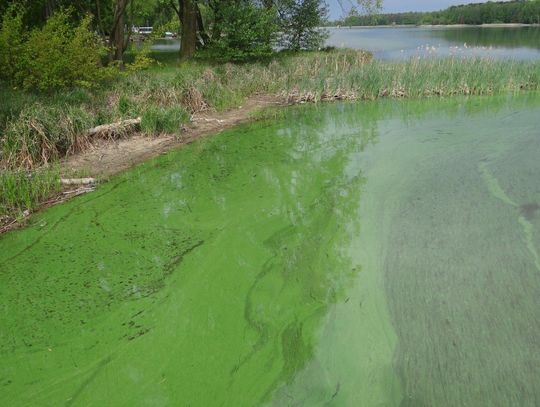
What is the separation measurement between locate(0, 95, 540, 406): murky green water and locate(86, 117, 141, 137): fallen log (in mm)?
1190

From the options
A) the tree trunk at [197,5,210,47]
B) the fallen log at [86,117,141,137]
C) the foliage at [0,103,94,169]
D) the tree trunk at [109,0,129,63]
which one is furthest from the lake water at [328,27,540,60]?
the foliage at [0,103,94,169]

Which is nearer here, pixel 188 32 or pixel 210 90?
pixel 210 90

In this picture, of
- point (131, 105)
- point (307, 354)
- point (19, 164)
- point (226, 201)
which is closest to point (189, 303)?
point (307, 354)

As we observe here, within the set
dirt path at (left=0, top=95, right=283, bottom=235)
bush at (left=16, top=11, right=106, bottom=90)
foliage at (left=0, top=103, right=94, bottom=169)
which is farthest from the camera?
bush at (left=16, top=11, right=106, bottom=90)

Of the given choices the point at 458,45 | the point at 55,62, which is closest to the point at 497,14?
the point at 458,45

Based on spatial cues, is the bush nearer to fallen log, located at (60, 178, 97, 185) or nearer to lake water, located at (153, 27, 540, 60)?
fallen log, located at (60, 178, 97, 185)

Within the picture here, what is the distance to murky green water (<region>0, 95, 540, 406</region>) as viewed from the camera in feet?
9.13

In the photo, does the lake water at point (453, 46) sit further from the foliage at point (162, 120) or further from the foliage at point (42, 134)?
the foliage at point (42, 134)

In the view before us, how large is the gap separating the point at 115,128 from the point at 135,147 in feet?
1.42

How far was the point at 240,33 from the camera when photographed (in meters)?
13.2

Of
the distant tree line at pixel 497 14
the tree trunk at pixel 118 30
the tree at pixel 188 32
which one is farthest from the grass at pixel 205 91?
the distant tree line at pixel 497 14

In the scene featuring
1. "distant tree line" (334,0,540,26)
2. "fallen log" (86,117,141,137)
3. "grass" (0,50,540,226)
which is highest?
"distant tree line" (334,0,540,26)

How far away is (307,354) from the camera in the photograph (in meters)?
3.02

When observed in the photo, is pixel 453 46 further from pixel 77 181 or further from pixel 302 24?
pixel 77 181
